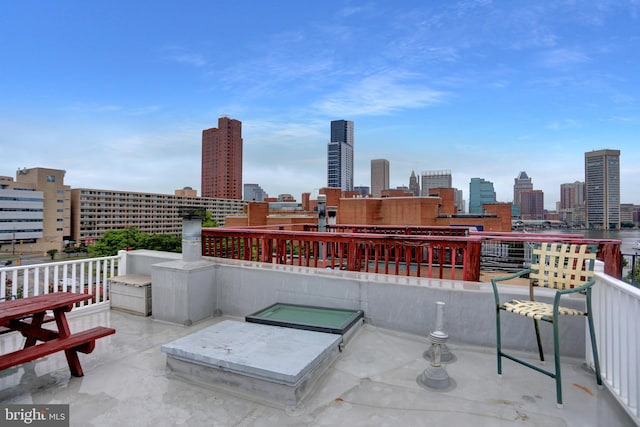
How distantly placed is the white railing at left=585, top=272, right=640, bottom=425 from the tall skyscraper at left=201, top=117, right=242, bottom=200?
423 feet

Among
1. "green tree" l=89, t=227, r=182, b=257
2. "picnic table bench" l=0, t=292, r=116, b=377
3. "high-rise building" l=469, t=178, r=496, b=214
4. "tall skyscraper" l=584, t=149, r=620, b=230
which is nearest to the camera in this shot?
"picnic table bench" l=0, t=292, r=116, b=377

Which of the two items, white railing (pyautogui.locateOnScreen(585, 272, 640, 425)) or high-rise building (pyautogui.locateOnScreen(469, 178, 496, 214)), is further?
high-rise building (pyautogui.locateOnScreen(469, 178, 496, 214))

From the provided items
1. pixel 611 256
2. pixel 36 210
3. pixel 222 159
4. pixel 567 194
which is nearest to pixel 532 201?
pixel 567 194

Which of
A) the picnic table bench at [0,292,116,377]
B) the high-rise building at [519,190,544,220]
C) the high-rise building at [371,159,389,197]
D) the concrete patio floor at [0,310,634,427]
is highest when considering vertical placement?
the high-rise building at [371,159,389,197]

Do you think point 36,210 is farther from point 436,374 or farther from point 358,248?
point 436,374

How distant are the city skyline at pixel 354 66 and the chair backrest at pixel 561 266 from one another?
6.62m

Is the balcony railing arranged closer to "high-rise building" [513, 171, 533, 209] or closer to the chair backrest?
the chair backrest

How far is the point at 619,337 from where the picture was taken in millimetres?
2199

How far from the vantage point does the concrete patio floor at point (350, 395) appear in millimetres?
2109

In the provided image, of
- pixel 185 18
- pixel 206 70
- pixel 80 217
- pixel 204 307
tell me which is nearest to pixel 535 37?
pixel 185 18

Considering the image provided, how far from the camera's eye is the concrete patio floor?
211 cm

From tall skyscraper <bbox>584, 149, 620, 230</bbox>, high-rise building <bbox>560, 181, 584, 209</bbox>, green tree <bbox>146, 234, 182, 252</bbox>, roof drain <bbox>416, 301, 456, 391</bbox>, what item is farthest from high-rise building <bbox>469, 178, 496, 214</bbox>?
roof drain <bbox>416, 301, 456, 391</bbox>

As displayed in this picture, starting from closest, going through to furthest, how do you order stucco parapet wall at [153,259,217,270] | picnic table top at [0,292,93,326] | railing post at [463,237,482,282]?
picnic table top at [0,292,93,326] < railing post at [463,237,482,282] < stucco parapet wall at [153,259,217,270]

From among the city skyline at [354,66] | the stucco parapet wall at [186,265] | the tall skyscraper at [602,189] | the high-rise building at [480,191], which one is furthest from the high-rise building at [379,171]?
the stucco parapet wall at [186,265]
